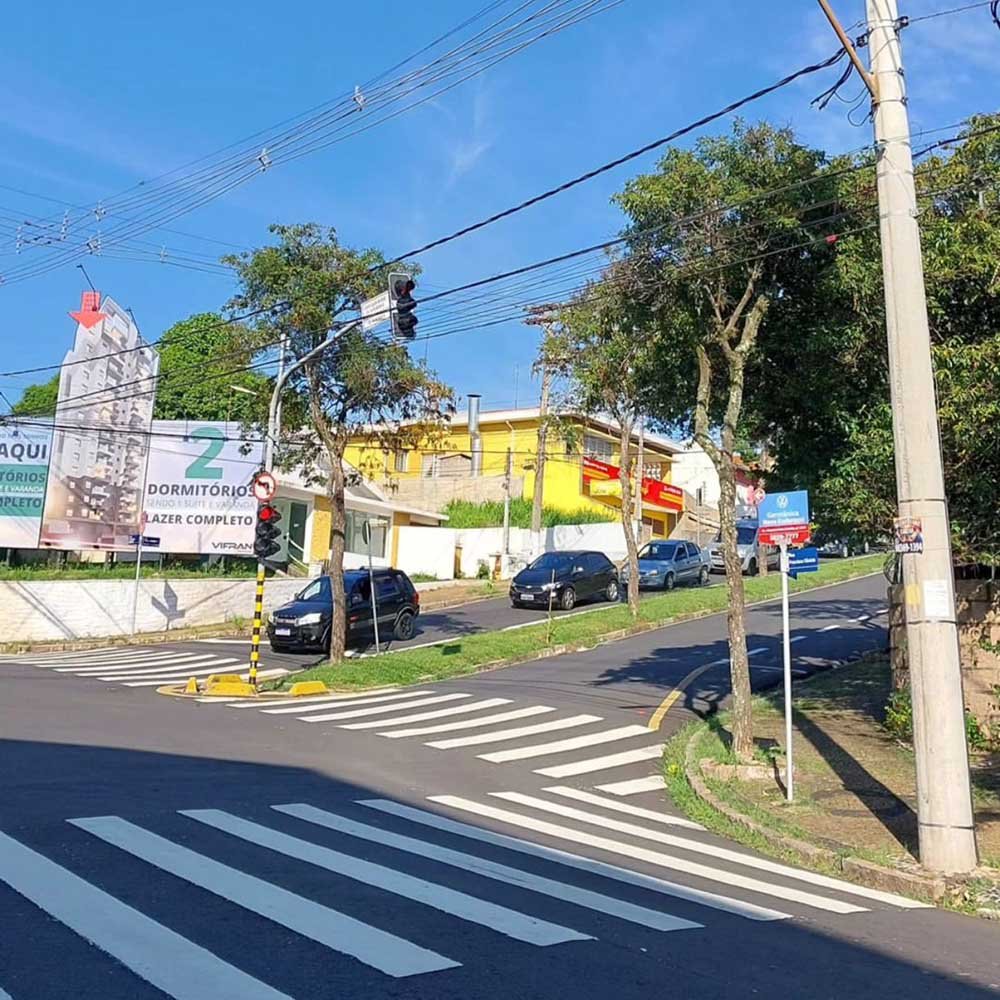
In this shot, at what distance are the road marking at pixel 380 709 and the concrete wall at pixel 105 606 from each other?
1473 cm

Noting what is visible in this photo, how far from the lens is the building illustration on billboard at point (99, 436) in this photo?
29.6 m

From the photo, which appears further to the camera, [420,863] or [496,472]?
[496,472]

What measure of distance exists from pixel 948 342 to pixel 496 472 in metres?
41.0

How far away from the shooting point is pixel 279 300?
20.4 metres

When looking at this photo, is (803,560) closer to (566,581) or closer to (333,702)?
(333,702)

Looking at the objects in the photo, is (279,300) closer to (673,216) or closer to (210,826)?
(673,216)

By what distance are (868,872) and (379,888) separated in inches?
155

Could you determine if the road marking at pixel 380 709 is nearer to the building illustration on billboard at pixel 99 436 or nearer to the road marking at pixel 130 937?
the road marking at pixel 130 937

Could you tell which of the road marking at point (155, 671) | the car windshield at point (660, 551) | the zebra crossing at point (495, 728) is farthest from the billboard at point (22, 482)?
the car windshield at point (660, 551)

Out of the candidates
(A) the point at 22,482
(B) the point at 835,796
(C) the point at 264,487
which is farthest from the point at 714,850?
(A) the point at 22,482

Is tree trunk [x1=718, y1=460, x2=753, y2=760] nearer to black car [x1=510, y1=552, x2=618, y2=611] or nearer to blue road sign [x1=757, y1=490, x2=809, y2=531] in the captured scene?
blue road sign [x1=757, y1=490, x2=809, y2=531]

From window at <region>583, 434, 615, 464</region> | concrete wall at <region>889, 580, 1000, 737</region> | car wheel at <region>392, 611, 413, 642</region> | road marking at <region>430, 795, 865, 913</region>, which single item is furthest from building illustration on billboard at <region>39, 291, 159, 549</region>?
window at <region>583, 434, 615, 464</region>

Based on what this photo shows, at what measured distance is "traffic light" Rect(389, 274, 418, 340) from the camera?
51.5ft

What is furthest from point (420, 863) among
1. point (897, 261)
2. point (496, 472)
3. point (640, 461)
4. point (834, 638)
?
point (496, 472)
